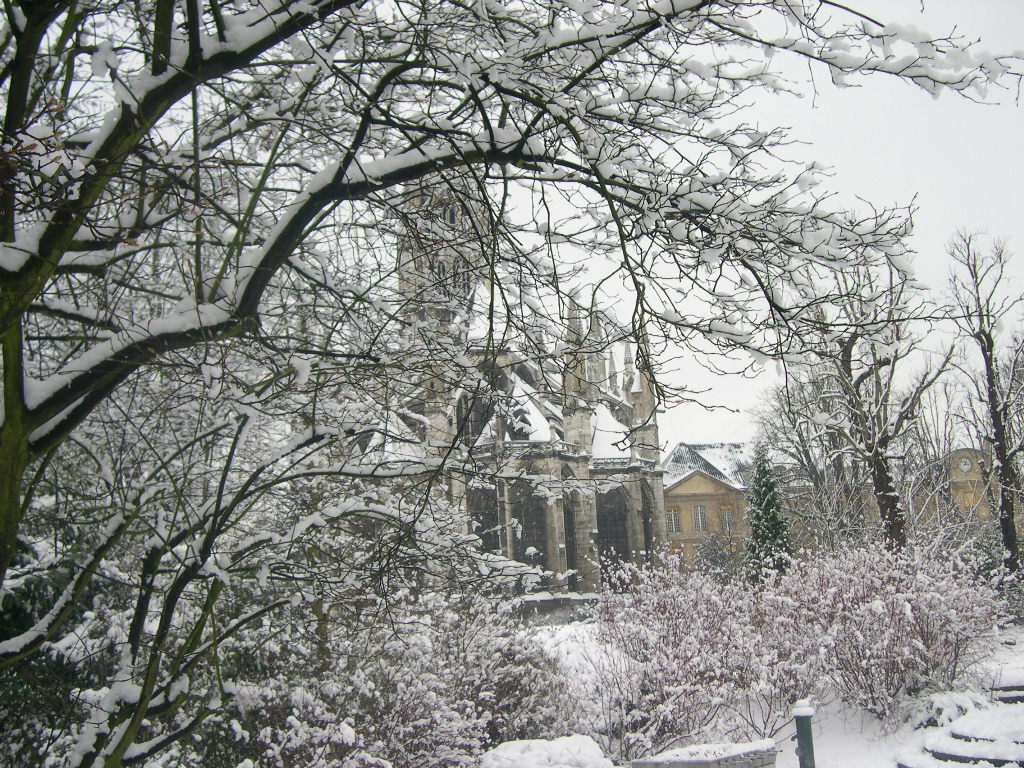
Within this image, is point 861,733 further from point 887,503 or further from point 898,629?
point 887,503

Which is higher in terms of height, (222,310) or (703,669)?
(222,310)

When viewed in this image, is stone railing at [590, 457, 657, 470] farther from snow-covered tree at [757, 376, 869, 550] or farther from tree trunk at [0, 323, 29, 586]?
tree trunk at [0, 323, 29, 586]

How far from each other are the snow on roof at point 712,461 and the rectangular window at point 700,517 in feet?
7.81

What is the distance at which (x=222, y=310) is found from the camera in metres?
3.91

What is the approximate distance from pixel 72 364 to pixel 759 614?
48.0 feet

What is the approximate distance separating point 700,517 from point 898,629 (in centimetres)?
4486

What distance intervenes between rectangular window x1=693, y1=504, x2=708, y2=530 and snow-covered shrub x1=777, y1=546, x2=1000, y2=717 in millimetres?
43139

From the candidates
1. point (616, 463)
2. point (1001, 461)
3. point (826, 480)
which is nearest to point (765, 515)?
point (826, 480)

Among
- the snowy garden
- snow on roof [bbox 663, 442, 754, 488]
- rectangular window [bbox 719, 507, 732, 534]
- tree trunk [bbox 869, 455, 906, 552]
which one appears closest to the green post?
the snowy garden

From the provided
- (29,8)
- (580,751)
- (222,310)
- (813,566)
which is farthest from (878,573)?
(29,8)

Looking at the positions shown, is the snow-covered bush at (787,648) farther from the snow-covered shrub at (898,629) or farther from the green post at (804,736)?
the green post at (804,736)

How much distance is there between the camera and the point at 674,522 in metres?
57.2

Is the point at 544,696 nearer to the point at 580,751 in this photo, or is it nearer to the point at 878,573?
the point at 580,751

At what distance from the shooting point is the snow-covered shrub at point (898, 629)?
1300 centimetres
